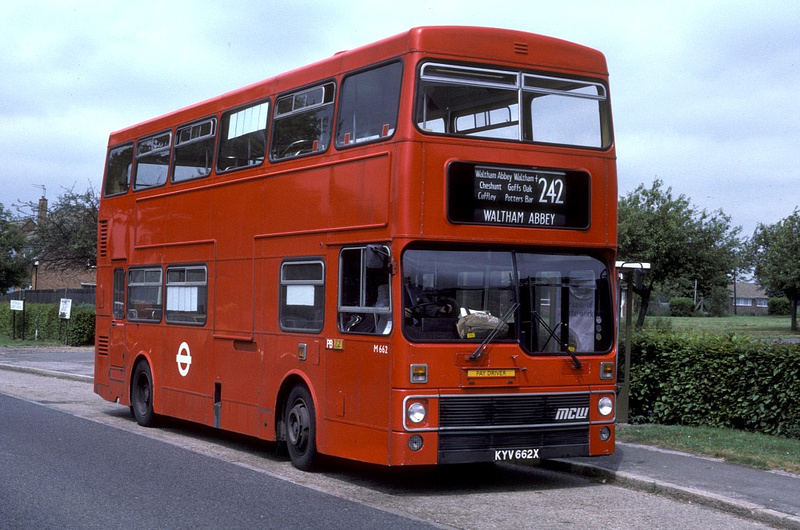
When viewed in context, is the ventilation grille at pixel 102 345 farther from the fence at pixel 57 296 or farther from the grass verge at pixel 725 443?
the fence at pixel 57 296

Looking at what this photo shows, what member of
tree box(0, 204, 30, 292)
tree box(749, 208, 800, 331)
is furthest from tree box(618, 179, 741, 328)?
tree box(0, 204, 30, 292)

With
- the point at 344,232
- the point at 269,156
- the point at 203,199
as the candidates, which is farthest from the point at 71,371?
the point at 344,232

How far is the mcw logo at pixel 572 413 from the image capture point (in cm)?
1002

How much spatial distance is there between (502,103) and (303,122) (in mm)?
2495

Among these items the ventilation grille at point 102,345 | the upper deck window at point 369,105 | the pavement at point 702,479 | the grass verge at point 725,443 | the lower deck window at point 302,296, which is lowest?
the pavement at point 702,479

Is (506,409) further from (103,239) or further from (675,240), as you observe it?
(675,240)

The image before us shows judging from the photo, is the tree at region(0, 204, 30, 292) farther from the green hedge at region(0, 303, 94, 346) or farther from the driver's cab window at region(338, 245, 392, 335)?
the driver's cab window at region(338, 245, 392, 335)

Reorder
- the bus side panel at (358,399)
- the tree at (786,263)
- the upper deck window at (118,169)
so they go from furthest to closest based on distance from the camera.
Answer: the tree at (786,263)
the upper deck window at (118,169)
the bus side panel at (358,399)

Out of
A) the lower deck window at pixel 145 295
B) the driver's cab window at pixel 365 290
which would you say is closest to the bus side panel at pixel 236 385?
the driver's cab window at pixel 365 290

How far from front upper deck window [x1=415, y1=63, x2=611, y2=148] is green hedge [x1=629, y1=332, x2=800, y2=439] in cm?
434

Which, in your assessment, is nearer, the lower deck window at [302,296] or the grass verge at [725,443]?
the lower deck window at [302,296]

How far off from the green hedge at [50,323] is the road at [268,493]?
25642mm

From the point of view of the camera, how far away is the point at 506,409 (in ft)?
32.0

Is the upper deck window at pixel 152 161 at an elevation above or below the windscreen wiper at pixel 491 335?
above
